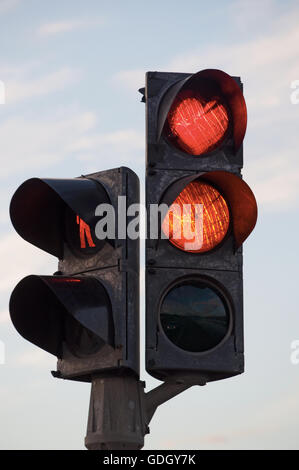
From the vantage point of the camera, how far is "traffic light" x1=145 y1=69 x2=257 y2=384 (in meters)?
7.50

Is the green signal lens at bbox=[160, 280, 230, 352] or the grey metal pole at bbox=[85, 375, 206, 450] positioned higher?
the green signal lens at bbox=[160, 280, 230, 352]

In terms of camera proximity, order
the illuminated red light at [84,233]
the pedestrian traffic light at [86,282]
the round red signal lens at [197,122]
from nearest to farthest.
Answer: the pedestrian traffic light at [86,282] < the round red signal lens at [197,122] < the illuminated red light at [84,233]

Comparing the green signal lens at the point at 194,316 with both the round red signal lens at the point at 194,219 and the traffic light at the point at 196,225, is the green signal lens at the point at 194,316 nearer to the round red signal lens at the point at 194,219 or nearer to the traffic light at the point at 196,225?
the traffic light at the point at 196,225

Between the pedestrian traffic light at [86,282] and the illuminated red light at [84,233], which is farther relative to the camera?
the illuminated red light at [84,233]

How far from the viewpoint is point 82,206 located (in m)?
7.84

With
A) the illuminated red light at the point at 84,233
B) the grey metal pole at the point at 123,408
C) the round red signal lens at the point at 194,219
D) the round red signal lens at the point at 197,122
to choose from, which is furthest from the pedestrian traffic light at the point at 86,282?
the round red signal lens at the point at 197,122

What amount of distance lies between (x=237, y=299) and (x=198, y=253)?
1.30ft

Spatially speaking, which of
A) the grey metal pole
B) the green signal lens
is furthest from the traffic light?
the grey metal pole

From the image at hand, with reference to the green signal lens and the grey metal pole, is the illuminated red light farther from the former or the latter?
the grey metal pole

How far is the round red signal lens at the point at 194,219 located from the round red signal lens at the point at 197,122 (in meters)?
0.28

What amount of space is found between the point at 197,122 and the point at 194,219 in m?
0.73

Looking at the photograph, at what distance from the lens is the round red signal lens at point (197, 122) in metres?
7.98
